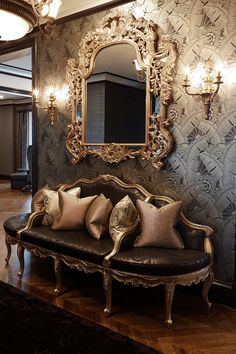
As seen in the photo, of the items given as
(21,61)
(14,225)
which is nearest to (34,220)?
(14,225)

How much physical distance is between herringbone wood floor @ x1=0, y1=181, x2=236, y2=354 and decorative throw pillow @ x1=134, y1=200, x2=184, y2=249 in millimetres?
531

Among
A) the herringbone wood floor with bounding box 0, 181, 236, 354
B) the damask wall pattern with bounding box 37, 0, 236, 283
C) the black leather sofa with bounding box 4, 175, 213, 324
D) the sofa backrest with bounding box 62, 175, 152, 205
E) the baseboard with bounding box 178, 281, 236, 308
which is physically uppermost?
the damask wall pattern with bounding box 37, 0, 236, 283

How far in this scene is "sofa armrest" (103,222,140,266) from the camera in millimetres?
2848

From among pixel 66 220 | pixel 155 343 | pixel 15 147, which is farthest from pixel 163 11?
pixel 15 147

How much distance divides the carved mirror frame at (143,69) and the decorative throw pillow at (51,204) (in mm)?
506

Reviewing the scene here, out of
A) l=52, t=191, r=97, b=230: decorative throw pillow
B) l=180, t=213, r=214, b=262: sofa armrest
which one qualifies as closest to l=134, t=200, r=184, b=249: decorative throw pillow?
l=180, t=213, r=214, b=262: sofa armrest

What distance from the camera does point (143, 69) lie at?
3453 millimetres

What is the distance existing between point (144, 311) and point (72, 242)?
0.85m

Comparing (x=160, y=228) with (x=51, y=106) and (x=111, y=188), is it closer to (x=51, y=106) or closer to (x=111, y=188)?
(x=111, y=188)

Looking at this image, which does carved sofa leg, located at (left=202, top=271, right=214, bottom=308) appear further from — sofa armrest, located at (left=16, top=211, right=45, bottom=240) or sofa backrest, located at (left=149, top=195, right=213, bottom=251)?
sofa armrest, located at (left=16, top=211, right=45, bottom=240)

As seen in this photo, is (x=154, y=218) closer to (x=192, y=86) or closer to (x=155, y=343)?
(x=155, y=343)

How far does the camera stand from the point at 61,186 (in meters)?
4.11

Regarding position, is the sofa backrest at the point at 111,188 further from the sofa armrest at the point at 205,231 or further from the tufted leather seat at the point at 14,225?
the tufted leather seat at the point at 14,225

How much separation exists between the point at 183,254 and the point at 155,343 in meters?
0.71
